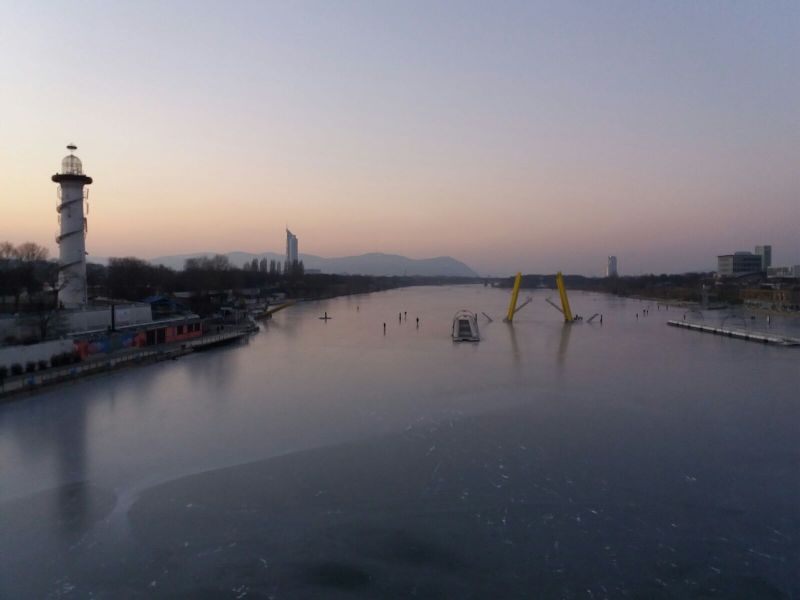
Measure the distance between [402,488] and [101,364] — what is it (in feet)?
14.3

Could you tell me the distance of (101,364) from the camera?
5.84 meters

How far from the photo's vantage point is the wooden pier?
28.2ft

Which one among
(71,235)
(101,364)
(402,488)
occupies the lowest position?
(402,488)

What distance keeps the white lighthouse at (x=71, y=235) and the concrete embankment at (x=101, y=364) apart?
4.24 ft

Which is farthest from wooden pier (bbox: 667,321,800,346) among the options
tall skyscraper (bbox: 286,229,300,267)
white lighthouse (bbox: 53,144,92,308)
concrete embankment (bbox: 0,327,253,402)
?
tall skyscraper (bbox: 286,229,300,267)

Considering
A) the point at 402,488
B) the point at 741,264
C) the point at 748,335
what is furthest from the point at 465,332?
the point at 741,264

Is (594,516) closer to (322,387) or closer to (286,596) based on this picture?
(286,596)

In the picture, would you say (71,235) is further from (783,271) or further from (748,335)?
(783,271)

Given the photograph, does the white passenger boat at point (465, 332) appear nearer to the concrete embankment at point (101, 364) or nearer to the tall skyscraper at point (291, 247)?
the concrete embankment at point (101, 364)

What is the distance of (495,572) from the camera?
2.05 metres

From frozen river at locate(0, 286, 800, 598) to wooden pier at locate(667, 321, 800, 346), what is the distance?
371 centimetres

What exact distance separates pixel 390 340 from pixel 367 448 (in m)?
5.80

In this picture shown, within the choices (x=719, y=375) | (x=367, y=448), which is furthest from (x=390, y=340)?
(x=367, y=448)

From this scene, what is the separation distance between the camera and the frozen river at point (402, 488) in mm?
2035
